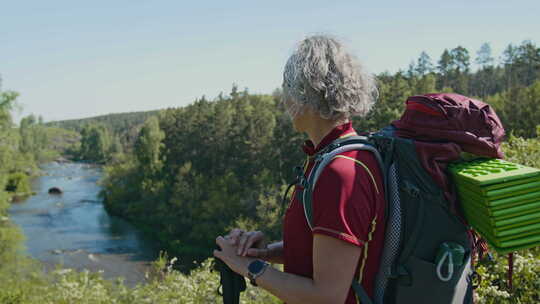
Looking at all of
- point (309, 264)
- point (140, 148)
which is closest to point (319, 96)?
point (309, 264)

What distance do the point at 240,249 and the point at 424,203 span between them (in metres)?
0.69

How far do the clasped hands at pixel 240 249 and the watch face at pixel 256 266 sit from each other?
0.07 metres

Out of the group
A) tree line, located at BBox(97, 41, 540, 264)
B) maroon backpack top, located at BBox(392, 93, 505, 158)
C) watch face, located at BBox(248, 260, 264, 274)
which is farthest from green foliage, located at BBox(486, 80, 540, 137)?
watch face, located at BBox(248, 260, 264, 274)

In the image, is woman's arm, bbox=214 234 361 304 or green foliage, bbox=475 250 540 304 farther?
green foliage, bbox=475 250 540 304

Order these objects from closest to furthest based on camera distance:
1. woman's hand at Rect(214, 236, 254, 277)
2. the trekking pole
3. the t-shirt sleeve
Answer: the t-shirt sleeve
woman's hand at Rect(214, 236, 254, 277)
the trekking pole

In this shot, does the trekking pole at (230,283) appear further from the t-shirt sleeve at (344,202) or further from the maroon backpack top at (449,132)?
the maroon backpack top at (449,132)

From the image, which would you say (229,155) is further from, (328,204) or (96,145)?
(96,145)

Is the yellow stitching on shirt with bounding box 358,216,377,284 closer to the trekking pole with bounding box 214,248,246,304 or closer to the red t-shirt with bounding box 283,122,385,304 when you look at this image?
the red t-shirt with bounding box 283,122,385,304

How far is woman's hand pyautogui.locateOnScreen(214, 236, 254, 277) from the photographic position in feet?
5.30

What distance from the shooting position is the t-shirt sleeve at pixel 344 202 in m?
1.27

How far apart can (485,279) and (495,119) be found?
7.07ft

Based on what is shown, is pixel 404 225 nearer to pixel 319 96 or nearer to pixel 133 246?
pixel 319 96

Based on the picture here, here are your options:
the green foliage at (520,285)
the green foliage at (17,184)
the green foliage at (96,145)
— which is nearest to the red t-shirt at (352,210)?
the green foliage at (520,285)

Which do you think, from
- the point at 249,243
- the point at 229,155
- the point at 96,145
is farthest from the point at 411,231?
the point at 96,145
